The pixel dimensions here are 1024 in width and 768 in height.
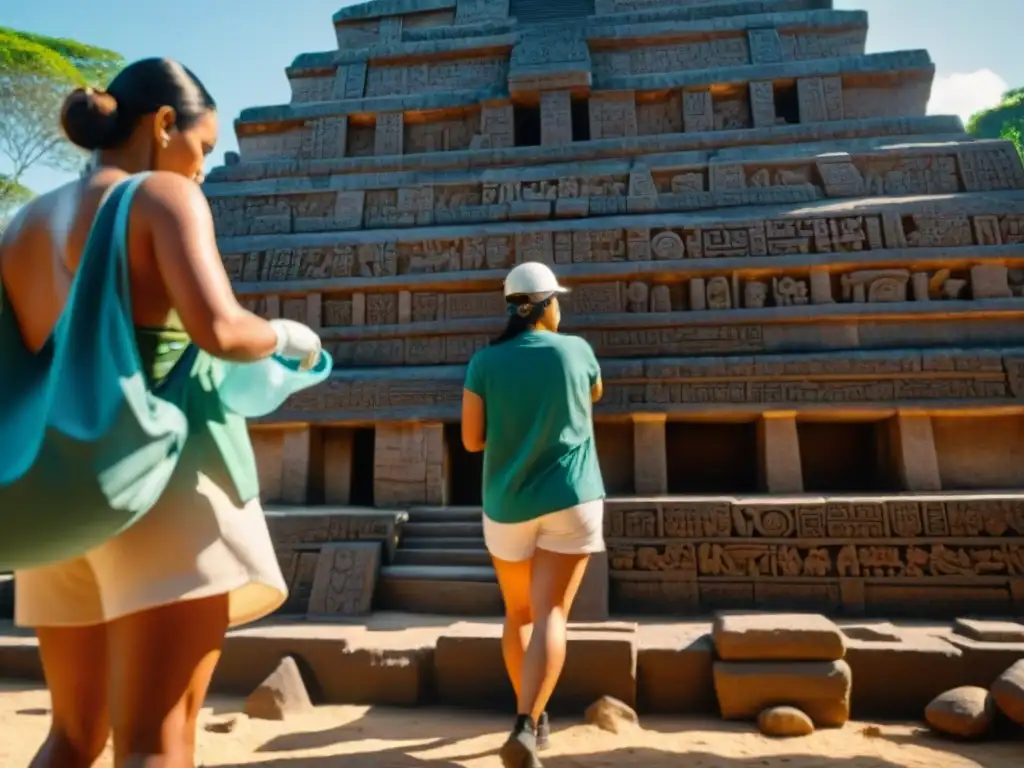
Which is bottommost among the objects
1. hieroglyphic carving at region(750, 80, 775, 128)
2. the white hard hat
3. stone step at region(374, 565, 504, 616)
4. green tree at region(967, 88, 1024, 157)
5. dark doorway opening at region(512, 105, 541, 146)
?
stone step at region(374, 565, 504, 616)

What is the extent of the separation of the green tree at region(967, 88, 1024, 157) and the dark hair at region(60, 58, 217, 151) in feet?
122

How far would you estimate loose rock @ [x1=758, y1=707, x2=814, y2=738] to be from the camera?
3.18 meters

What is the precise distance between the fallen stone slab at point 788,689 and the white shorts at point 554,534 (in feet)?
3.86

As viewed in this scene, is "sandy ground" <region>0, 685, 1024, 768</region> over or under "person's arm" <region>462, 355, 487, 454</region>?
under

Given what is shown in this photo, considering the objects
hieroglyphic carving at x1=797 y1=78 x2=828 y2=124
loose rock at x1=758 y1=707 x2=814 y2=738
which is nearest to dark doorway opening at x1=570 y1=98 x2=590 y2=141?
hieroglyphic carving at x1=797 y1=78 x2=828 y2=124

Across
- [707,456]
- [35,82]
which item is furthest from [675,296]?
[35,82]

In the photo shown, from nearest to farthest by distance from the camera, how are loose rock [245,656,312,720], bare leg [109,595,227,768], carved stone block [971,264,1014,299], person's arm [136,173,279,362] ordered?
bare leg [109,595,227,768], person's arm [136,173,279,362], loose rock [245,656,312,720], carved stone block [971,264,1014,299]

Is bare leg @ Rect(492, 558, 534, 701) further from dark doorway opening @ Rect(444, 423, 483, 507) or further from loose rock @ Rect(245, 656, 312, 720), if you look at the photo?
dark doorway opening @ Rect(444, 423, 483, 507)

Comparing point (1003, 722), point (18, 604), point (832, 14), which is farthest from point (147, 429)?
point (832, 14)

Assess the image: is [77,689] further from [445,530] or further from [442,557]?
[445,530]

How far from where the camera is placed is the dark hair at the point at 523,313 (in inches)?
121

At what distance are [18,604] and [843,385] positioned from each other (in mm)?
6253

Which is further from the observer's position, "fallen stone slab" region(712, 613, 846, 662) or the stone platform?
the stone platform

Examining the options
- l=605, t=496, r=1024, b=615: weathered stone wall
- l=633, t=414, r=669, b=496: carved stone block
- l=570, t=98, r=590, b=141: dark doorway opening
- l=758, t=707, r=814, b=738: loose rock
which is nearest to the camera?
l=758, t=707, r=814, b=738: loose rock
